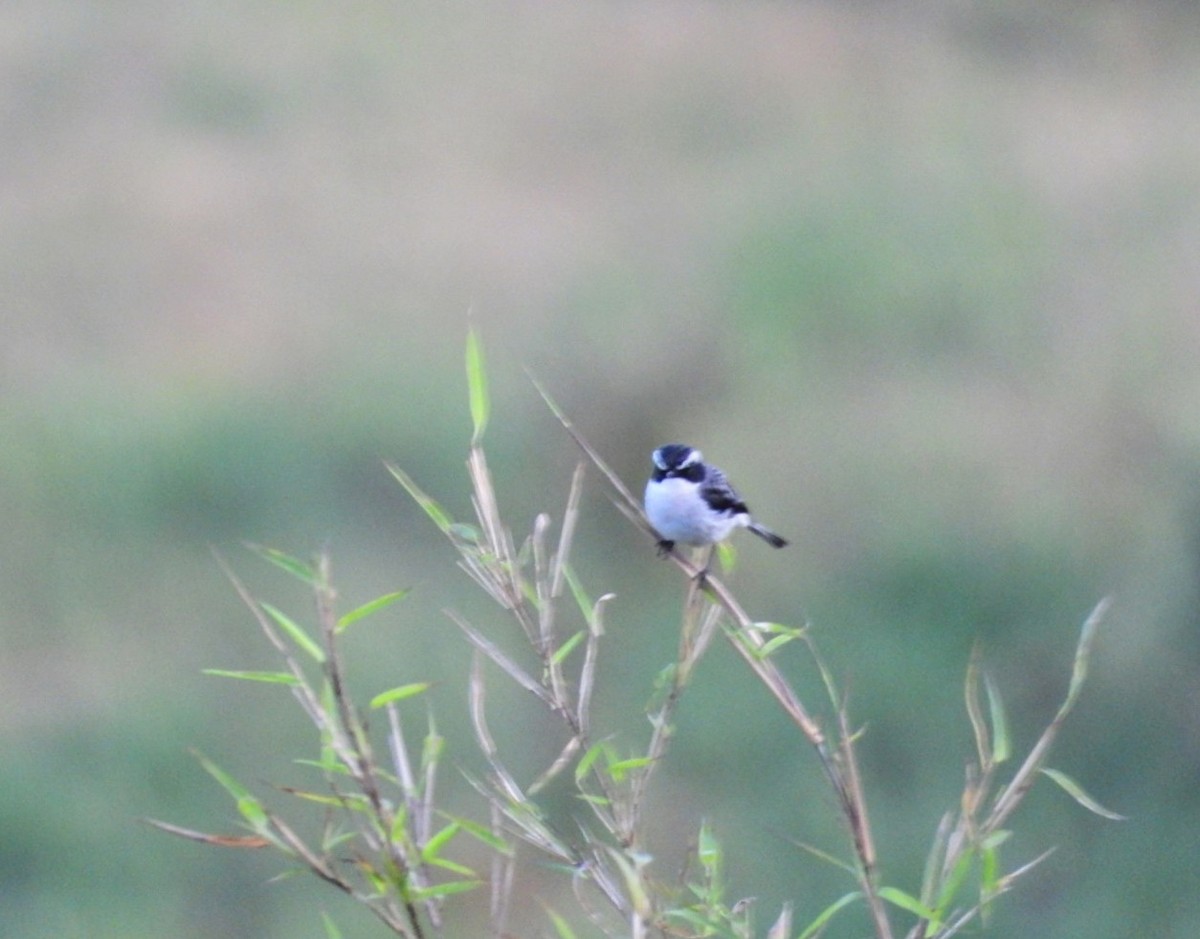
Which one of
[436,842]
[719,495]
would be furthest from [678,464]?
[436,842]

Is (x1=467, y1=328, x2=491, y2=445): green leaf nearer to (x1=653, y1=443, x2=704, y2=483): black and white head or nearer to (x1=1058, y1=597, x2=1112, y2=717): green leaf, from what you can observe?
(x1=1058, y1=597, x2=1112, y2=717): green leaf

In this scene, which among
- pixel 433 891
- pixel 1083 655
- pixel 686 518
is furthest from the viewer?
pixel 686 518

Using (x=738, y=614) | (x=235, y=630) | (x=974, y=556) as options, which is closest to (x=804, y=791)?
(x=974, y=556)

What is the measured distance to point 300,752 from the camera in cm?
687

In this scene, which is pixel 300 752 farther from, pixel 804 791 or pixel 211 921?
pixel 804 791

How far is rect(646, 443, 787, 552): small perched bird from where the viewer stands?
13.2 ft

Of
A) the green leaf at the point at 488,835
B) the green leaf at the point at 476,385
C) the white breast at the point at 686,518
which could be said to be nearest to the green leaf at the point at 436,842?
the green leaf at the point at 488,835

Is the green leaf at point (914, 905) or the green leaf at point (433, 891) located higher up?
the green leaf at point (433, 891)

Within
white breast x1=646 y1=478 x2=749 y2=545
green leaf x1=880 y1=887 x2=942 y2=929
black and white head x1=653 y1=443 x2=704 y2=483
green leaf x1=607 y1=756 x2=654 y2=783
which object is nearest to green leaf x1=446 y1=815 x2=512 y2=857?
green leaf x1=607 y1=756 x2=654 y2=783

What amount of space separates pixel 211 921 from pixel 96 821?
2.23 ft

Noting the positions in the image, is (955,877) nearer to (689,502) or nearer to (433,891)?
(433,891)

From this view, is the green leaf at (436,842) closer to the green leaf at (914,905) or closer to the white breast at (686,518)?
the green leaf at (914,905)

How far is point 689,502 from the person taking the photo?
4.05 m

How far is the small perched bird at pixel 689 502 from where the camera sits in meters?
4.02
